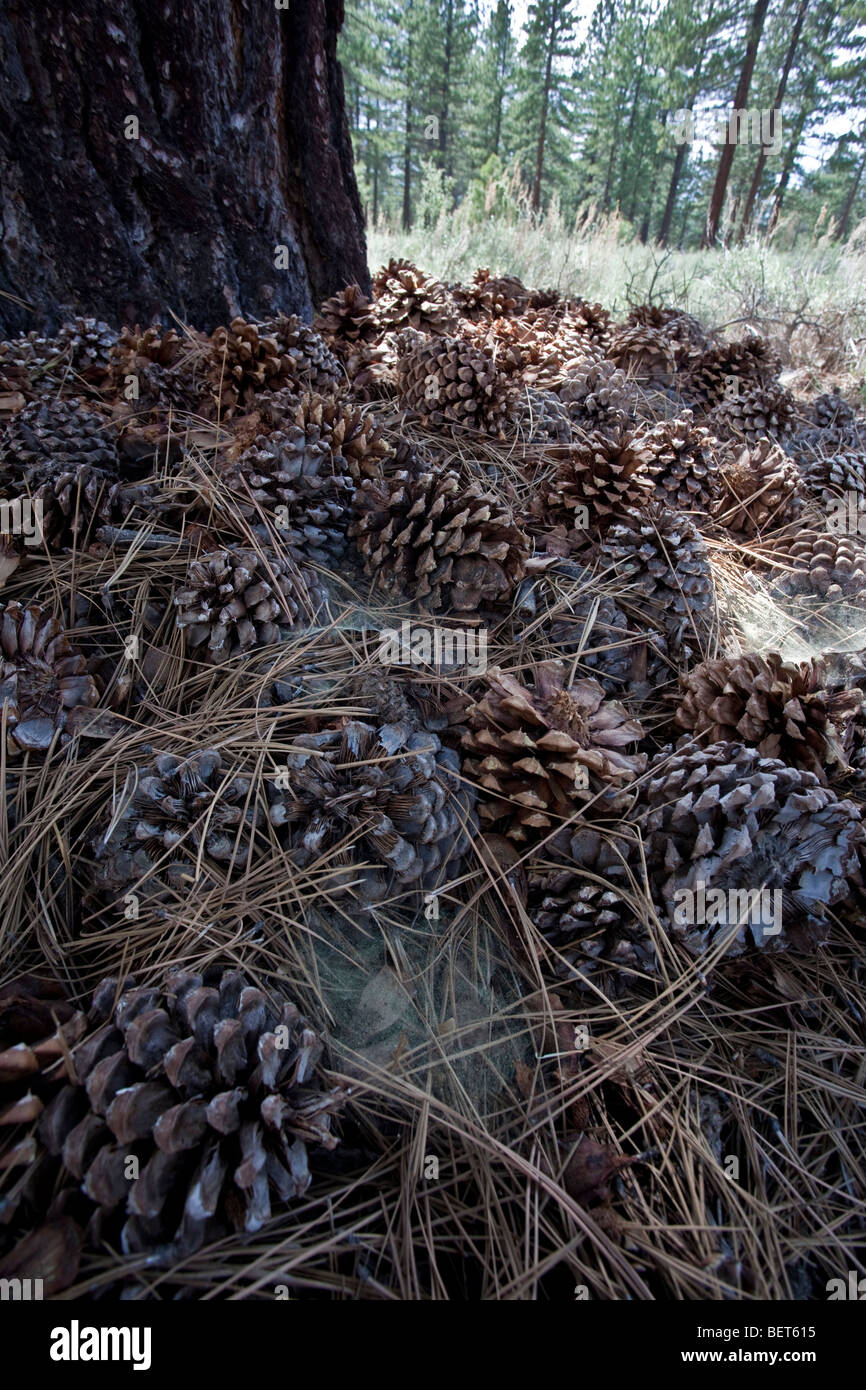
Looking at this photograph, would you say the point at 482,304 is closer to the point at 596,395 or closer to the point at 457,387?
the point at 596,395

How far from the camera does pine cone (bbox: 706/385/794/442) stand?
2.59m

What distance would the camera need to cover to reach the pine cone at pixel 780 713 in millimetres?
1306

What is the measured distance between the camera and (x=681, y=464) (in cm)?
199

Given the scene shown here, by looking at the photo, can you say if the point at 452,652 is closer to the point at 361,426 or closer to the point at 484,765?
the point at 484,765

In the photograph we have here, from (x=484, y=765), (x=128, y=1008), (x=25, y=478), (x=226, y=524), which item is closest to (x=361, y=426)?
(x=226, y=524)

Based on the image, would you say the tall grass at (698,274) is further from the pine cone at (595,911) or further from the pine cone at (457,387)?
the pine cone at (595,911)

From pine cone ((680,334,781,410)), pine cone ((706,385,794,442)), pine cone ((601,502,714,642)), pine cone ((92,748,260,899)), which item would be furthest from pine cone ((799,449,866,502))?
pine cone ((92,748,260,899))

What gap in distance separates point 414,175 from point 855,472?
85.0ft

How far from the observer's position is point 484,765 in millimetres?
1271

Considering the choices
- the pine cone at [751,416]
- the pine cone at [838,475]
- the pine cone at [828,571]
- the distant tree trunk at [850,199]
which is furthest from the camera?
the distant tree trunk at [850,199]

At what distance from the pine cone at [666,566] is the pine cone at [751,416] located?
1157 mm

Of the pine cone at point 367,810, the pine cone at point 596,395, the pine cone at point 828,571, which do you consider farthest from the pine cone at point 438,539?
the pine cone at point 828,571

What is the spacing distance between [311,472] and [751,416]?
6.50 ft

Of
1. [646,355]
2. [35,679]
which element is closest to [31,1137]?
[35,679]
